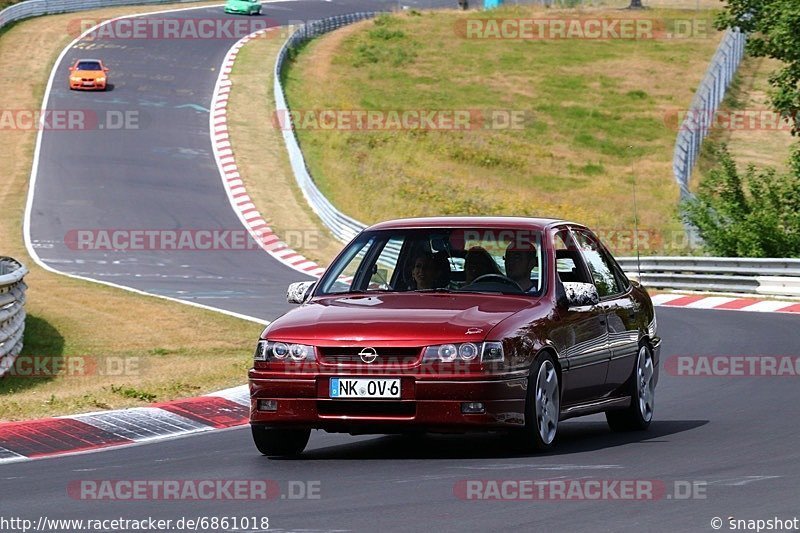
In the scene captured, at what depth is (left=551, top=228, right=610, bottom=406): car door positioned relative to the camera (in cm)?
1007

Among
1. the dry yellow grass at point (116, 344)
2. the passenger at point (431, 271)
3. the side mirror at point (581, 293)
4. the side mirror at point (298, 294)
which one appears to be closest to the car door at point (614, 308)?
the side mirror at point (581, 293)

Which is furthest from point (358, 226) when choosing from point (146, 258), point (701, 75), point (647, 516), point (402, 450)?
point (701, 75)

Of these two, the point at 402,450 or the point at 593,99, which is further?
the point at 593,99

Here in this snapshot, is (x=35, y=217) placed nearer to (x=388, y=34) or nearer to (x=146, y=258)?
(x=146, y=258)

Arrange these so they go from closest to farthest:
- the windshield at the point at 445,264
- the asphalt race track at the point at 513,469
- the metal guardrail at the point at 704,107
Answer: the asphalt race track at the point at 513,469
the windshield at the point at 445,264
the metal guardrail at the point at 704,107

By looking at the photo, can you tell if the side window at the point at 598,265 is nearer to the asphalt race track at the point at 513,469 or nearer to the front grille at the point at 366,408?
the asphalt race track at the point at 513,469

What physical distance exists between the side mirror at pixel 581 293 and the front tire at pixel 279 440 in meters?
1.92

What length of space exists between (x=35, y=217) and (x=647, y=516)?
102 ft

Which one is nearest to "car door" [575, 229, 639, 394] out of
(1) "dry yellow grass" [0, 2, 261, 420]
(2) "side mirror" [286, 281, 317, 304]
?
(2) "side mirror" [286, 281, 317, 304]

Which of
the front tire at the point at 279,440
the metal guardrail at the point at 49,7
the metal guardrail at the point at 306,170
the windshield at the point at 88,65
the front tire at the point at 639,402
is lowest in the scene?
the metal guardrail at the point at 306,170

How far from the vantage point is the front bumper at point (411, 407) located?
9102 mm

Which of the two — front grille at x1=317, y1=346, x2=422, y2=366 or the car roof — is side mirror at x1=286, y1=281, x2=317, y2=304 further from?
front grille at x1=317, y1=346, x2=422, y2=366

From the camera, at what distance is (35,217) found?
36719 mm

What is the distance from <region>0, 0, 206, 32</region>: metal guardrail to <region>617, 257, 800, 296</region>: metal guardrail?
134ft
